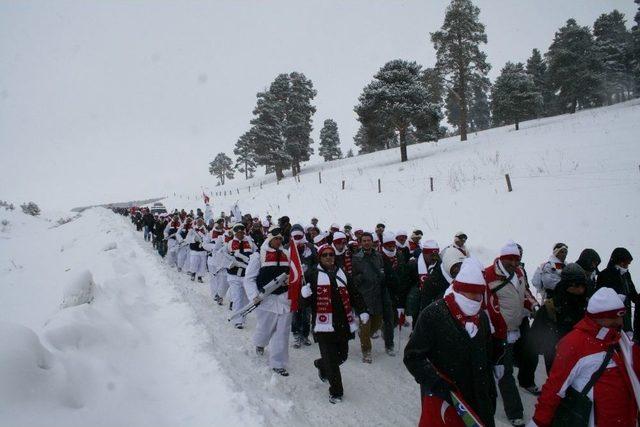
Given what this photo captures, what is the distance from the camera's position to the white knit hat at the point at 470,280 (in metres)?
2.74

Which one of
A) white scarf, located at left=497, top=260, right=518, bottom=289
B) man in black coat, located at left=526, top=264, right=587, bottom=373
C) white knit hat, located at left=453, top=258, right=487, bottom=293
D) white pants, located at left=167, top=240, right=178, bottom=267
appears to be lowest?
Result: white pants, located at left=167, top=240, right=178, bottom=267

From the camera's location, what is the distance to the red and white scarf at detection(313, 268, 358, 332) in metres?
4.98

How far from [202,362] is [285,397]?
1608 millimetres

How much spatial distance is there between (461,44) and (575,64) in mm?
17831

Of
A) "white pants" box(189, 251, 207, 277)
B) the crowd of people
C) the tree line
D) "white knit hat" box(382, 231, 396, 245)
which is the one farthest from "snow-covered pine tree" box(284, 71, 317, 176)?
"white knit hat" box(382, 231, 396, 245)

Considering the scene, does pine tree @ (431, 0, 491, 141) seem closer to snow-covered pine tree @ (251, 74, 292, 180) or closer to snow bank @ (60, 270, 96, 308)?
snow-covered pine tree @ (251, 74, 292, 180)

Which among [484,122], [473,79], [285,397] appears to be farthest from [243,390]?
[484,122]

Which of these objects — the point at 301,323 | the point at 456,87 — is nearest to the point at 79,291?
the point at 301,323

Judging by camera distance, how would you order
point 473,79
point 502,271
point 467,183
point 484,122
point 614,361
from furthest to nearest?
point 484,122, point 473,79, point 467,183, point 502,271, point 614,361

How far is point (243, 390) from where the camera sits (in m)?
4.77

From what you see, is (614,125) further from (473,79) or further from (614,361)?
(614,361)

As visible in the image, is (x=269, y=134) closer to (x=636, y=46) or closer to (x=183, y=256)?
(x=183, y=256)

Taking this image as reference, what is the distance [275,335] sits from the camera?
229 inches

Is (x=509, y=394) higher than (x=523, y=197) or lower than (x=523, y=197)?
lower
